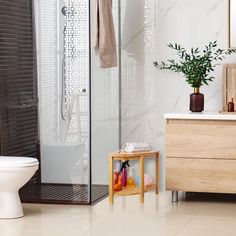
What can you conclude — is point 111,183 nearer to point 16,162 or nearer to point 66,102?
point 66,102

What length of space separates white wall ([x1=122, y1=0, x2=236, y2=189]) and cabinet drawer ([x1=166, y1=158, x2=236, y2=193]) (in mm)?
674

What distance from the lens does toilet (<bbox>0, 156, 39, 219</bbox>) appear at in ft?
16.4

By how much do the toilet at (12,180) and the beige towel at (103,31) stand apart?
3.70 feet

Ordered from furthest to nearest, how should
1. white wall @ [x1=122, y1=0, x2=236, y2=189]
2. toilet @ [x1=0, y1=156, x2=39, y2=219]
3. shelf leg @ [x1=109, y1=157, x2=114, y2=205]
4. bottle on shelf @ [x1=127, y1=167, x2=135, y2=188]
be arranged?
bottle on shelf @ [x1=127, y1=167, x2=135, y2=188], white wall @ [x1=122, y1=0, x2=236, y2=189], shelf leg @ [x1=109, y1=157, x2=114, y2=205], toilet @ [x1=0, y1=156, x2=39, y2=219]

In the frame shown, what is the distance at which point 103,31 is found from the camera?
5.62 m

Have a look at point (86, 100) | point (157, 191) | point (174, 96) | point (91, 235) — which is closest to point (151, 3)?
point (174, 96)

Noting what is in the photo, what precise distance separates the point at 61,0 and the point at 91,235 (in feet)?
6.46

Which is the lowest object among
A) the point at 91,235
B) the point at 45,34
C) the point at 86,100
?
the point at 91,235

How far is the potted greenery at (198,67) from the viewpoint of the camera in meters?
5.77

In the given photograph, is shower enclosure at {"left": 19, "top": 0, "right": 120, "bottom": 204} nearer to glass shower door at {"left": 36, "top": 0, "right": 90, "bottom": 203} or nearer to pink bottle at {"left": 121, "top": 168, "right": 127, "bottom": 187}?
glass shower door at {"left": 36, "top": 0, "right": 90, "bottom": 203}

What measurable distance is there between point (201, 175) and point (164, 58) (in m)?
1.22

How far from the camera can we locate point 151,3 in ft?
20.4

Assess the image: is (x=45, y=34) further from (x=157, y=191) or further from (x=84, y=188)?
(x=157, y=191)

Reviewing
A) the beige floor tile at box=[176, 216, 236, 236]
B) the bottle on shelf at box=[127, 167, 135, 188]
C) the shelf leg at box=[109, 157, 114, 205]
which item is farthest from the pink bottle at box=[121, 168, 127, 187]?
the beige floor tile at box=[176, 216, 236, 236]
